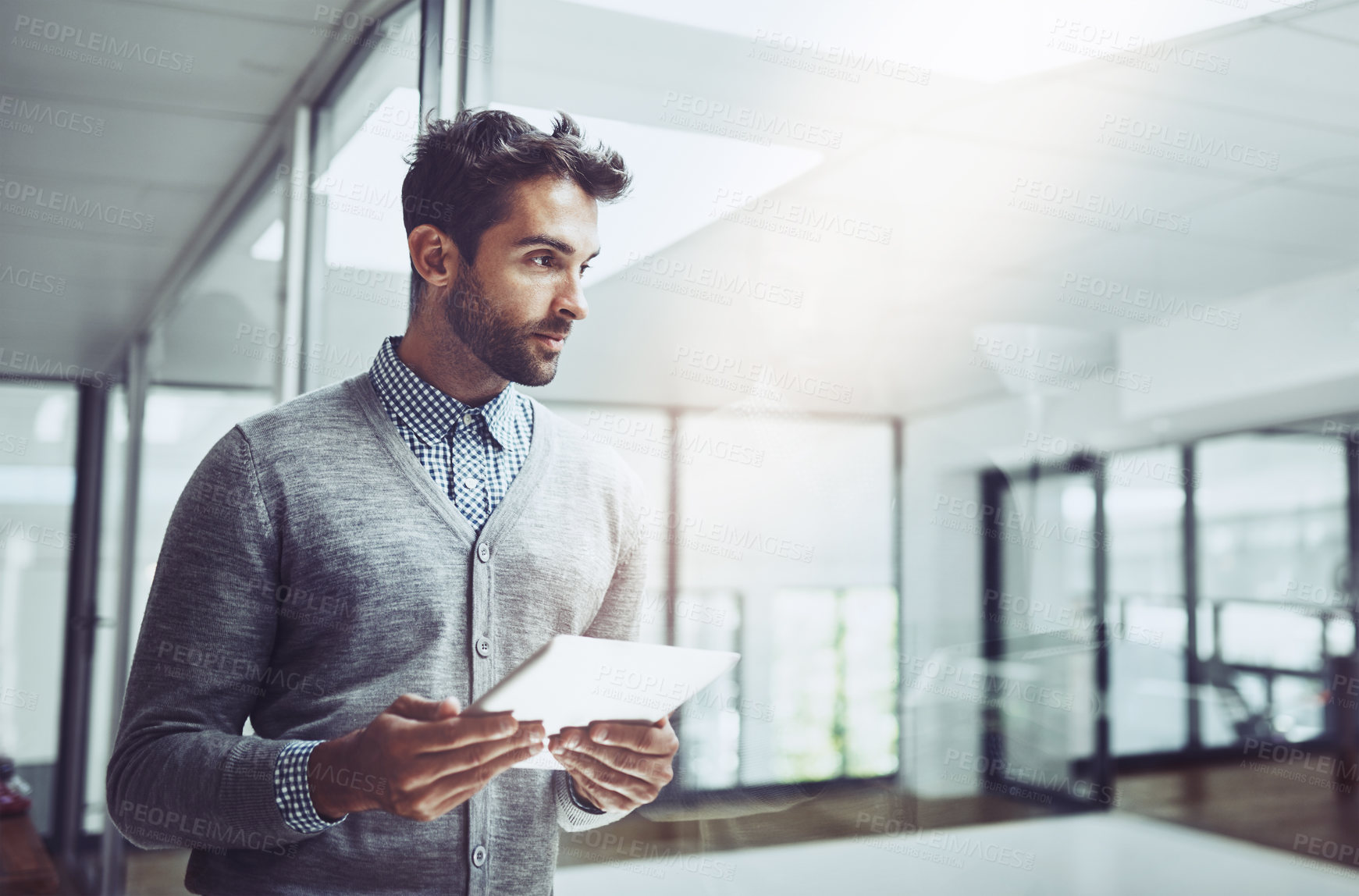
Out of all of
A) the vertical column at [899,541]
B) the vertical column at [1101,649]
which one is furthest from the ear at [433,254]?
the vertical column at [1101,649]

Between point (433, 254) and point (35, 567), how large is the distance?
280 centimetres

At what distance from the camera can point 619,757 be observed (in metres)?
1.10

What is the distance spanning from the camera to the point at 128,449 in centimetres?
336

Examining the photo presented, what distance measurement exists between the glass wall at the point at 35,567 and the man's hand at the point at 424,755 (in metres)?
2.69

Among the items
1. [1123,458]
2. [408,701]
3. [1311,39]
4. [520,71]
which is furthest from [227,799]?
[1311,39]

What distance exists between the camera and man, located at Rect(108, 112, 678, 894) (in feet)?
3.41

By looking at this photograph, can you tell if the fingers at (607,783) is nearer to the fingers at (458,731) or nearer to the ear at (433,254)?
the fingers at (458,731)

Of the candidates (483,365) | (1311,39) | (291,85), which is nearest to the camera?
(483,365)

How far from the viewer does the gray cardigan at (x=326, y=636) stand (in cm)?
108

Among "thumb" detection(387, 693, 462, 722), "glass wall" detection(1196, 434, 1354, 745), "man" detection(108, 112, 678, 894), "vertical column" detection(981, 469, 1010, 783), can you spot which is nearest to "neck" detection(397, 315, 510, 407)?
"man" detection(108, 112, 678, 894)

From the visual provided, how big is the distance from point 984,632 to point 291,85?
2.07 m

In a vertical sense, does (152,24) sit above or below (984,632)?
above

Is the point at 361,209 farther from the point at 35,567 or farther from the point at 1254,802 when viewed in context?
the point at 35,567

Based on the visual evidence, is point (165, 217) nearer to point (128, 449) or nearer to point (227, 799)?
point (128, 449)
